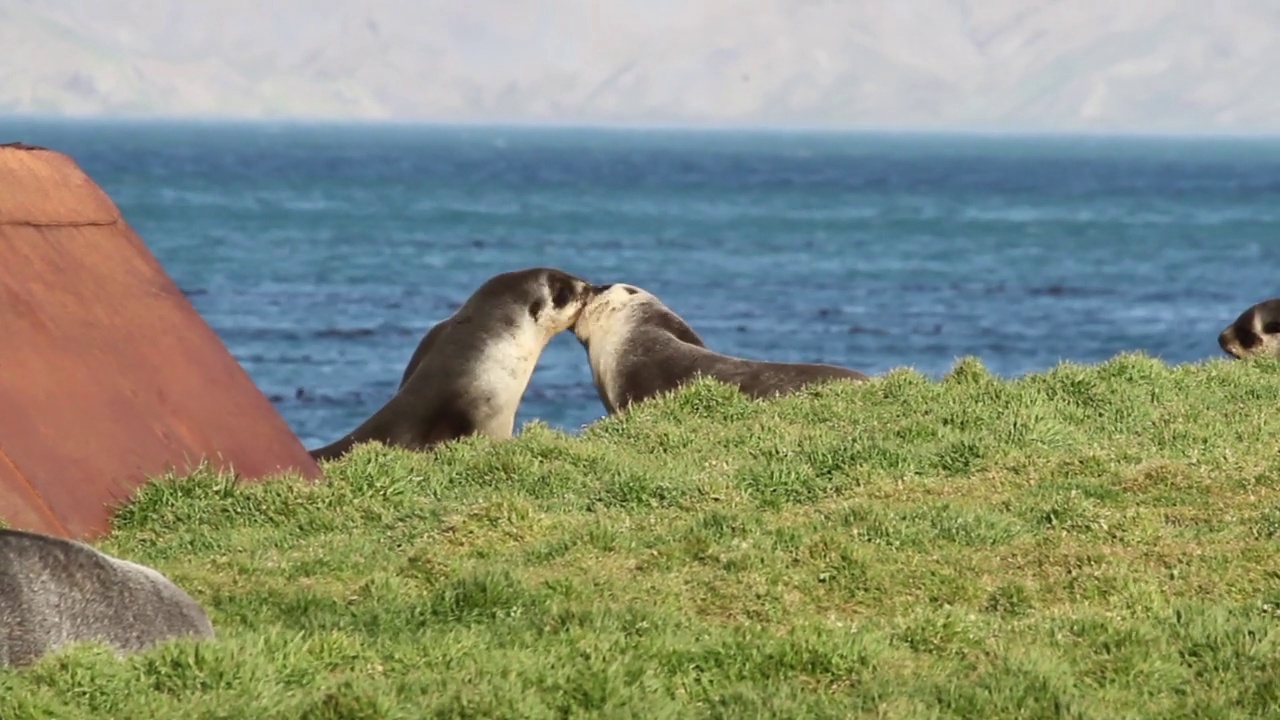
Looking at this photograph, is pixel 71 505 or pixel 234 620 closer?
pixel 234 620

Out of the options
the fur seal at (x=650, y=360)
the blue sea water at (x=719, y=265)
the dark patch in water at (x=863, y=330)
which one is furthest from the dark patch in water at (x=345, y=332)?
the fur seal at (x=650, y=360)

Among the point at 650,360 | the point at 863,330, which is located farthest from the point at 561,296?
the point at 863,330

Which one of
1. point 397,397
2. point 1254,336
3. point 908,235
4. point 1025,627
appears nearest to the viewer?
point 1025,627

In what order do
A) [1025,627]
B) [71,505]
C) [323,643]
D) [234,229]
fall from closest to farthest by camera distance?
[323,643] < [1025,627] < [71,505] < [234,229]

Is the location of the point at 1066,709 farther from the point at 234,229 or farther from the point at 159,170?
the point at 159,170

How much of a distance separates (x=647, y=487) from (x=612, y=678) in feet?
13.2

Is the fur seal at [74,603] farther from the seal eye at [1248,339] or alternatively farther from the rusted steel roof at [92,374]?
the seal eye at [1248,339]

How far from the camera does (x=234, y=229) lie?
280ft

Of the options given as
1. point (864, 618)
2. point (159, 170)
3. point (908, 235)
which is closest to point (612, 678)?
point (864, 618)

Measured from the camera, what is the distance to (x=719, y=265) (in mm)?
71562

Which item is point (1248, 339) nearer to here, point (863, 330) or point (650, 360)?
point (650, 360)

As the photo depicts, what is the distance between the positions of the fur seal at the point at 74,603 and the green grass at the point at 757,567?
0.88 ft

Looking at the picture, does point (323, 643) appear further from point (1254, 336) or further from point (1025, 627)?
point (1254, 336)

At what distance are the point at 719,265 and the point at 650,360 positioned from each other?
54.0 metres
